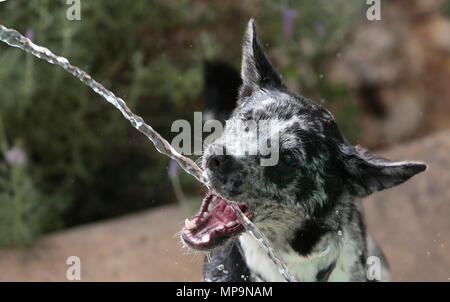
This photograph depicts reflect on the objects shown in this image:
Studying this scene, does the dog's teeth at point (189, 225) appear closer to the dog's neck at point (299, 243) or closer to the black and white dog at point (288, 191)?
the black and white dog at point (288, 191)

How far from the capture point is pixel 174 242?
13.4 feet

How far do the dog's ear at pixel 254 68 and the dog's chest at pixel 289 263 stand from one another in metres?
0.67

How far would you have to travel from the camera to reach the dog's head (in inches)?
105

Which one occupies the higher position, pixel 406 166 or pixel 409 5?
pixel 409 5

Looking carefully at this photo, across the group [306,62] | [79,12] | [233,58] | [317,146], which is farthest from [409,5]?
[317,146]

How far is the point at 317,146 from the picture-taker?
9.32 ft

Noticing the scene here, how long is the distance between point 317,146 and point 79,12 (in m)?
1.83

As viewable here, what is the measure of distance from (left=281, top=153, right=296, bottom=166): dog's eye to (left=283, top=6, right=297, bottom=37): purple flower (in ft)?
6.43

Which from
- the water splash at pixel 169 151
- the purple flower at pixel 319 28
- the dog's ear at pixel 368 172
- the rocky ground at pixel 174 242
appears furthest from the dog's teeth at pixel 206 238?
the purple flower at pixel 319 28

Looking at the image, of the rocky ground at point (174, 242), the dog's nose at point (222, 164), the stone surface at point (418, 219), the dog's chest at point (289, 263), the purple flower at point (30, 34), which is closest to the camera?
the dog's nose at point (222, 164)

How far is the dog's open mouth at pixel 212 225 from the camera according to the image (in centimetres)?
268

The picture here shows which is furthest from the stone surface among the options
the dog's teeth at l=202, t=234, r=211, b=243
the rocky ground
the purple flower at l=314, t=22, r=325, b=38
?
the dog's teeth at l=202, t=234, r=211, b=243
